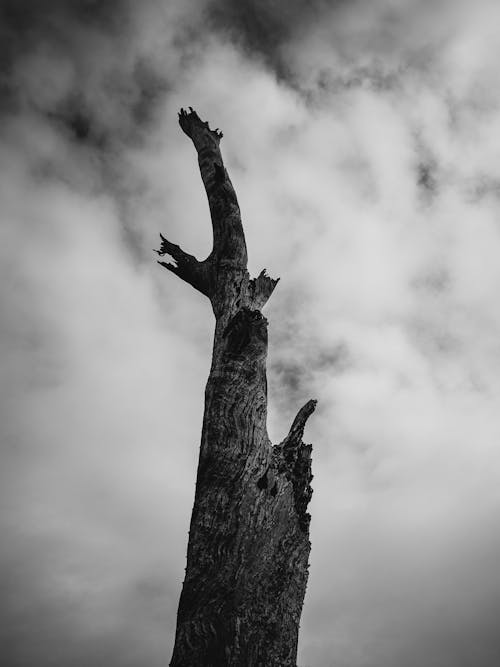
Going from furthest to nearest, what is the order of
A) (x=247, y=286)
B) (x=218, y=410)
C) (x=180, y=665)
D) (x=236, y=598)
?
(x=247, y=286) < (x=218, y=410) < (x=236, y=598) < (x=180, y=665)

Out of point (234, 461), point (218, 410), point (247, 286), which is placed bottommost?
point (234, 461)

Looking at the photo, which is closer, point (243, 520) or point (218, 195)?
point (243, 520)

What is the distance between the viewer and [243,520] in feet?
12.1

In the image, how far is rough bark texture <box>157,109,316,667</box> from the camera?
10.9 ft

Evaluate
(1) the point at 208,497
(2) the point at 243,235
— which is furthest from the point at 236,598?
(2) the point at 243,235

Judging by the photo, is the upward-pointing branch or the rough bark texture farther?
the upward-pointing branch

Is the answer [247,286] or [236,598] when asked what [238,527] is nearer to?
[236,598]

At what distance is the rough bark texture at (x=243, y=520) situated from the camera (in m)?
3.32

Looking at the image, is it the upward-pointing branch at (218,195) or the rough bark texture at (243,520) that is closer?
the rough bark texture at (243,520)

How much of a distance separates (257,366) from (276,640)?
7.26 ft

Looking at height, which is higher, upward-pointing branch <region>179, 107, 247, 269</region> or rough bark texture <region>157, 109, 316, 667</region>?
upward-pointing branch <region>179, 107, 247, 269</region>

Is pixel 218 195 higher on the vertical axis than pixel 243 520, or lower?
higher

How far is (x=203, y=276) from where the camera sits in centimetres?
547

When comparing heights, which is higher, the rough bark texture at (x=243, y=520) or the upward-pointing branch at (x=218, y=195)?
the upward-pointing branch at (x=218, y=195)
